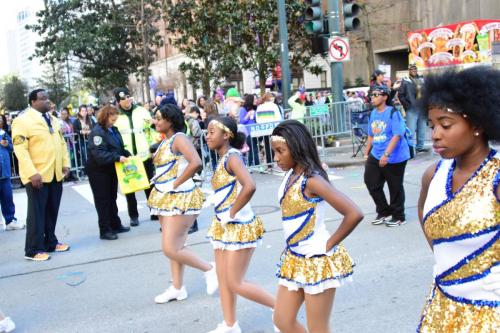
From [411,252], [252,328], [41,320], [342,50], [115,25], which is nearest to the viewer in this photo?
[252,328]

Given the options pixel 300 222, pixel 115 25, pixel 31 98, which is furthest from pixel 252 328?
pixel 115 25

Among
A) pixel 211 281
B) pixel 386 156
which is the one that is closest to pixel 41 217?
pixel 211 281

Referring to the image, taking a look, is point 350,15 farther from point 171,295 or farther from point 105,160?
point 171,295

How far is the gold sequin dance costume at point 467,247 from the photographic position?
2215 mm

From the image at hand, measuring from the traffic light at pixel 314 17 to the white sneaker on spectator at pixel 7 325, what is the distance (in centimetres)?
982

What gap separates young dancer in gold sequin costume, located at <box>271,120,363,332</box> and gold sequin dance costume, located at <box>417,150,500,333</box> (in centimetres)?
87

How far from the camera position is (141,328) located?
4.77m

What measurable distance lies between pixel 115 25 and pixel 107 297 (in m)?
29.5

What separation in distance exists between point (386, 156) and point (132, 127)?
371 centimetres

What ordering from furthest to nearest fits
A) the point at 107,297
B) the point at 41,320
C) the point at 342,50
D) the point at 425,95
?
the point at 342,50, the point at 107,297, the point at 41,320, the point at 425,95

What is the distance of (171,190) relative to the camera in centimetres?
523

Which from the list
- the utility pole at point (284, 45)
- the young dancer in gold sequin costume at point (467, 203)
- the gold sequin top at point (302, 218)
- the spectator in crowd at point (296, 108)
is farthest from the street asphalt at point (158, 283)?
the utility pole at point (284, 45)

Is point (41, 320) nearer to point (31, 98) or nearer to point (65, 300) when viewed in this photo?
point (65, 300)

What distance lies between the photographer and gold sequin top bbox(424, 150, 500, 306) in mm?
2217
